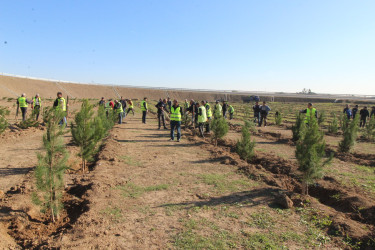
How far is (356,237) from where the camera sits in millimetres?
3279

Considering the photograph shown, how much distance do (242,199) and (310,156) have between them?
1.63m

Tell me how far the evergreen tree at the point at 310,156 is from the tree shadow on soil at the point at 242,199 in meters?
0.68

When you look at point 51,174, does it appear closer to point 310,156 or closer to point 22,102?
point 310,156

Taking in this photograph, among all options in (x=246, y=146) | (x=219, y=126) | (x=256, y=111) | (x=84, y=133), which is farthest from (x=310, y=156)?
(x=256, y=111)

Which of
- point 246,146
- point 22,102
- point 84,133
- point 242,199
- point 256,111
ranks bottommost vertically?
point 242,199

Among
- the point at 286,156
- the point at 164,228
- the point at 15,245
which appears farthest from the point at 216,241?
the point at 286,156

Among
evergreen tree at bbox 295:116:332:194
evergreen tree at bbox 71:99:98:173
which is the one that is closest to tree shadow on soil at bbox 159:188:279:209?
evergreen tree at bbox 295:116:332:194

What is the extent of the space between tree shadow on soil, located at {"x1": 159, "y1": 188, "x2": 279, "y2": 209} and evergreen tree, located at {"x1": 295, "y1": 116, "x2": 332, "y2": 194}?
2.22ft

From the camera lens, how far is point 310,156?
4727 mm

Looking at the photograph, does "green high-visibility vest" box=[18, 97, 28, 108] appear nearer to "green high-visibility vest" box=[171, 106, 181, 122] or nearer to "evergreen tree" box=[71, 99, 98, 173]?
"green high-visibility vest" box=[171, 106, 181, 122]

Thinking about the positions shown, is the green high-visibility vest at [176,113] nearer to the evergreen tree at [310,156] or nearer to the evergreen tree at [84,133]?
the evergreen tree at [84,133]

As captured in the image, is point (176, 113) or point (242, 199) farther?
point (176, 113)

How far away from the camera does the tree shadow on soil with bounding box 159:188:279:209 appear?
4.24m

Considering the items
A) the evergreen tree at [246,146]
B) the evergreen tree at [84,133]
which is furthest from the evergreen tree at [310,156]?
the evergreen tree at [84,133]
